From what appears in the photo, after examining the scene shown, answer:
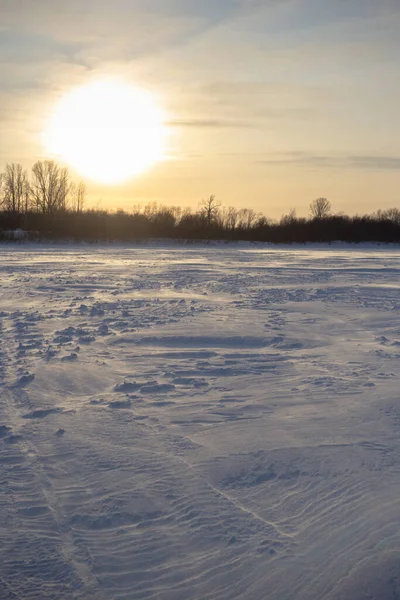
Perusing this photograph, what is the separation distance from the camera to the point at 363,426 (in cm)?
471

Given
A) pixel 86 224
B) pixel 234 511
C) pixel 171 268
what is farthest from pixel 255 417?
pixel 86 224

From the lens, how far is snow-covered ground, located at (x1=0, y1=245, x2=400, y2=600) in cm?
284

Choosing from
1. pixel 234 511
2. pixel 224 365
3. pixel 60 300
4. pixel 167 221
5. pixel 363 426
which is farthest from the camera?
pixel 167 221

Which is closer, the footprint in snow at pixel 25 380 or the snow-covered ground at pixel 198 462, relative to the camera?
the snow-covered ground at pixel 198 462

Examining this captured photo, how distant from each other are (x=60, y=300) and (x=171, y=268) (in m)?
9.08

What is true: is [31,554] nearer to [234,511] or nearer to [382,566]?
[234,511]

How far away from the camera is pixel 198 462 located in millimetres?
4012

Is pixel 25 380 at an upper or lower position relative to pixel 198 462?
upper

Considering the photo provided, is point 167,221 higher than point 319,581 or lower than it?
higher

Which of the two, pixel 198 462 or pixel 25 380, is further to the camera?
pixel 25 380

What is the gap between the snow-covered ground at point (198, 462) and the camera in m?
2.84

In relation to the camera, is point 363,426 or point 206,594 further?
point 363,426

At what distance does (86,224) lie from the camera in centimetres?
4688

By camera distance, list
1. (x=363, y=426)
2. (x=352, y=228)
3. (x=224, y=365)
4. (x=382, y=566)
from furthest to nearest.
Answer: (x=352, y=228) < (x=224, y=365) < (x=363, y=426) < (x=382, y=566)
